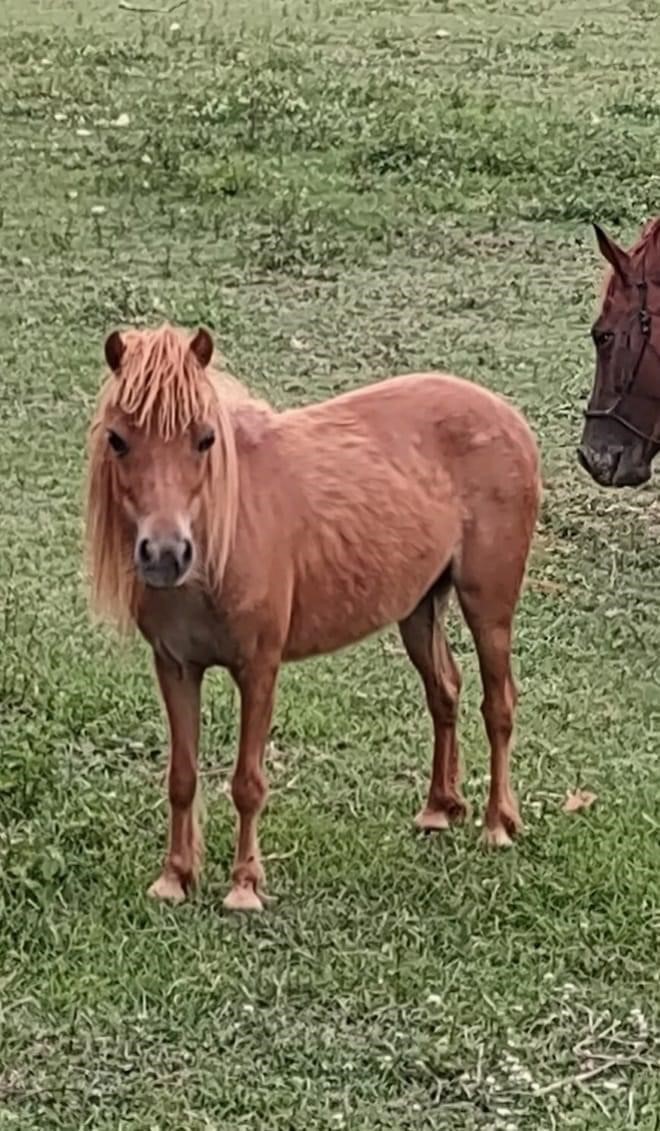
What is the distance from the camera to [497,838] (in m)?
4.86

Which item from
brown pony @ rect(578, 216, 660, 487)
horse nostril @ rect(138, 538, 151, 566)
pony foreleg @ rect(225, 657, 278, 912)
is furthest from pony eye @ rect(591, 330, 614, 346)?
horse nostril @ rect(138, 538, 151, 566)

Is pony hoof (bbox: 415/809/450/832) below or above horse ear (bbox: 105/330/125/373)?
below

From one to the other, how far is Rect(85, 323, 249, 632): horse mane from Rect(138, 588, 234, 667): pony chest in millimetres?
38

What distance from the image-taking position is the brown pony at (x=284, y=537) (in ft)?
13.5

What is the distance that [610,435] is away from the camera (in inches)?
248

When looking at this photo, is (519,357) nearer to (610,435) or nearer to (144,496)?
(610,435)

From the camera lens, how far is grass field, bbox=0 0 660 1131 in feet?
13.0

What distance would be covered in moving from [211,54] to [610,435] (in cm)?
870

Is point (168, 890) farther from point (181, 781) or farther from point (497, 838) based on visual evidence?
point (497, 838)

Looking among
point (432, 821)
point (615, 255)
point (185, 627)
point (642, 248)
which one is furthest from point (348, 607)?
point (642, 248)

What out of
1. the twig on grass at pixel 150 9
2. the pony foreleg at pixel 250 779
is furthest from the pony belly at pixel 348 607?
the twig on grass at pixel 150 9

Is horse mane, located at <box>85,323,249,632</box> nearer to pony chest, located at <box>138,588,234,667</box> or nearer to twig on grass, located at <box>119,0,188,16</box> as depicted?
pony chest, located at <box>138,588,234,667</box>

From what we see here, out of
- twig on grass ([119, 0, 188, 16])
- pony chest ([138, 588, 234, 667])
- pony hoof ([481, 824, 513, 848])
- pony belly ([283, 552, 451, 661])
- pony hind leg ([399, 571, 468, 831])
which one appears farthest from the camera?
twig on grass ([119, 0, 188, 16])

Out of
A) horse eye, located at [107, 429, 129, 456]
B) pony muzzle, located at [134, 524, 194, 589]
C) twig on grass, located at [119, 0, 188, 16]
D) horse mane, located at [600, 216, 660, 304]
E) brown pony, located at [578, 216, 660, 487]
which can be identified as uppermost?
horse eye, located at [107, 429, 129, 456]
